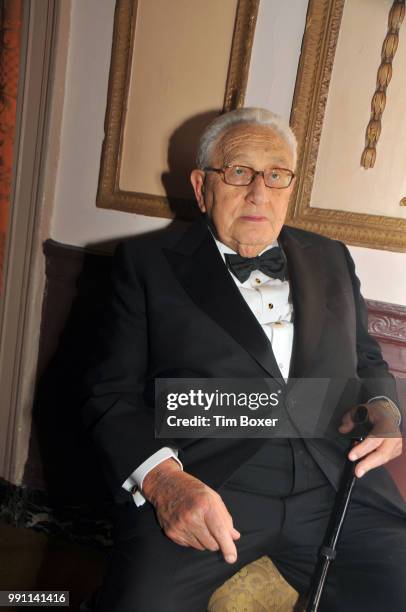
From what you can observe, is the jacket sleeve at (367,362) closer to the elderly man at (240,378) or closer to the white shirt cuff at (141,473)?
the elderly man at (240,378)

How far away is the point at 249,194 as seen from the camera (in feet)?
5.81

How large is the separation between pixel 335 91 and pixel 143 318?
3.34 ft

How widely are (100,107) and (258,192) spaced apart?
949 mm

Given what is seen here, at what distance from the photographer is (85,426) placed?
167 centimetres

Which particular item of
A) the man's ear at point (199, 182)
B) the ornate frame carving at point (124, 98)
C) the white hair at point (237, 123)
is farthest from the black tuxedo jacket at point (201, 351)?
the ornate frame carving at point (124, 98)

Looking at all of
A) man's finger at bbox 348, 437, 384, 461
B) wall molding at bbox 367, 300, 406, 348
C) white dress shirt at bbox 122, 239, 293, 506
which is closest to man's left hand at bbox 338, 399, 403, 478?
man's finger at bbox 348, 437, 384, 461

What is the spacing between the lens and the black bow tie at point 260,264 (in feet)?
5.79

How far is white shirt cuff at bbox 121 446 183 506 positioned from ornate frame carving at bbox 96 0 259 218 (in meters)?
1.03

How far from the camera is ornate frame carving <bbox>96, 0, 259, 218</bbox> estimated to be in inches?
83.3

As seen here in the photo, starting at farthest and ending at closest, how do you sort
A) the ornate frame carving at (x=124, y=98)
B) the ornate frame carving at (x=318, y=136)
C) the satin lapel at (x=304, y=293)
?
the ornate frame carving at (x=124, y=98) → the ornate frame carving at (x=318, y=136) → the satin lapel at (x=304, y=293)

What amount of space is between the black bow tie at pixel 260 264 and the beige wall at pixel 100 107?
398mm

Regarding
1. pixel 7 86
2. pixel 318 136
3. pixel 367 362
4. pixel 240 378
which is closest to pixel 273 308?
pixel 240 378

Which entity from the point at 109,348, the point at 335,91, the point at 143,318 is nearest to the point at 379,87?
the point at 335,91

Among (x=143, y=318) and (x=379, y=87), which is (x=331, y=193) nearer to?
(x=379, y=87)
